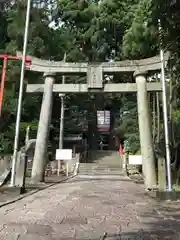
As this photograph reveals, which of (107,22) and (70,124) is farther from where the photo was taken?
(70,124)

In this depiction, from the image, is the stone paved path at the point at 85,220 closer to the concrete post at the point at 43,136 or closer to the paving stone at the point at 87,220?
the paving stone at the point at 87,220

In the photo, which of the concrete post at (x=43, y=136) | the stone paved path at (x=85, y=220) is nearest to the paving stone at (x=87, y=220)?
the stone paved path at (x=85, y=220)

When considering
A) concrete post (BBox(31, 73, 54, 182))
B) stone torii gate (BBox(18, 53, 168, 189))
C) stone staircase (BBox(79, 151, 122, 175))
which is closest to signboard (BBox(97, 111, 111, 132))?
stone staircase (BBox(79, 151, 122, 175))

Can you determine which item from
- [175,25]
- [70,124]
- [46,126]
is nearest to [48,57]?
[70,124]

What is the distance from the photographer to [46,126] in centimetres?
1459

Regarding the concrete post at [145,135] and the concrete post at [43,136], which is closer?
the concrete post at [145,135]

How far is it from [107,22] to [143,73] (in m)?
15.4

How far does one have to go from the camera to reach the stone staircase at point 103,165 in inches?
904

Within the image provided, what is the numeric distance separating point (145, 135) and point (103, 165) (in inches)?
533

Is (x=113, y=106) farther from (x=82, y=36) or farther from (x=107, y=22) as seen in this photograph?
(x=107, y=22)

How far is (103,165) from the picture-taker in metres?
27.0

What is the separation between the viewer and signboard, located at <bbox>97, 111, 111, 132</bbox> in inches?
1592

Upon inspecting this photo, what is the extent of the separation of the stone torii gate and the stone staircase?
28.4 feet

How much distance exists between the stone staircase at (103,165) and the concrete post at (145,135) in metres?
8.85
